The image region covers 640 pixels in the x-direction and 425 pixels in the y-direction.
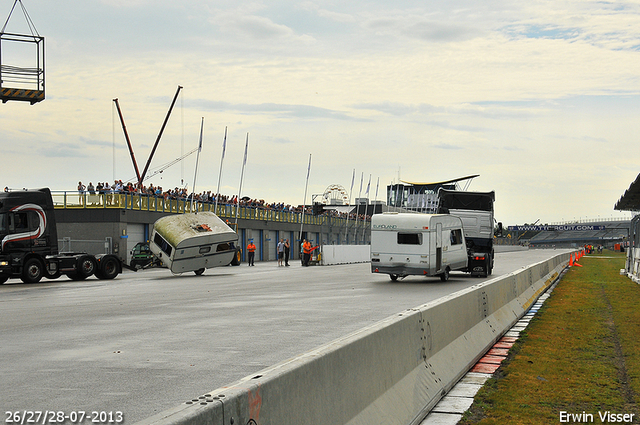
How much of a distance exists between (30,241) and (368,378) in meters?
27.1

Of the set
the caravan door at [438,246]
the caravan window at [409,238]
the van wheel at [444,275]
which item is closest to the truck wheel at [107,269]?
the caravan window at [409,238]

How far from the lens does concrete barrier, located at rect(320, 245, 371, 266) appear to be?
5059cm

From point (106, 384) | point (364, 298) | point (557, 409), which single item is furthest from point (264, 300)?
point (557, 409)

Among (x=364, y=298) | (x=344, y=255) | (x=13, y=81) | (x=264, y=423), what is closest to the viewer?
(x=264, y=423)

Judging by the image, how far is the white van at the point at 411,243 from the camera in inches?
1048

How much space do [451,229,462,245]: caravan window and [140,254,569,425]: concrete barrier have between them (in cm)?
1761

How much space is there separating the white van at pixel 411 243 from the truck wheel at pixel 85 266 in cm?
1331

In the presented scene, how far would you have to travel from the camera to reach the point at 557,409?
23.9ft

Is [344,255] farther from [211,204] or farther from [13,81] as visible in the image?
[13,81]

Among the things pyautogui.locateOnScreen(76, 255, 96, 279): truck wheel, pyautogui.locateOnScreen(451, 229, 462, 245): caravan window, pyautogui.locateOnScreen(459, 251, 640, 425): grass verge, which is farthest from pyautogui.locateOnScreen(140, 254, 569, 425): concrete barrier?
pyautogui.locateOnScreen(76, 255, 96, 279): truck wheel

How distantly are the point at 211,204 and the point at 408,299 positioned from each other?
36.2 metres

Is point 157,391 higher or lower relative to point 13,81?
lower

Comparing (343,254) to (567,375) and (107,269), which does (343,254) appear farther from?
(567,375)

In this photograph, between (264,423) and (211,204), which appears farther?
(211,204)
